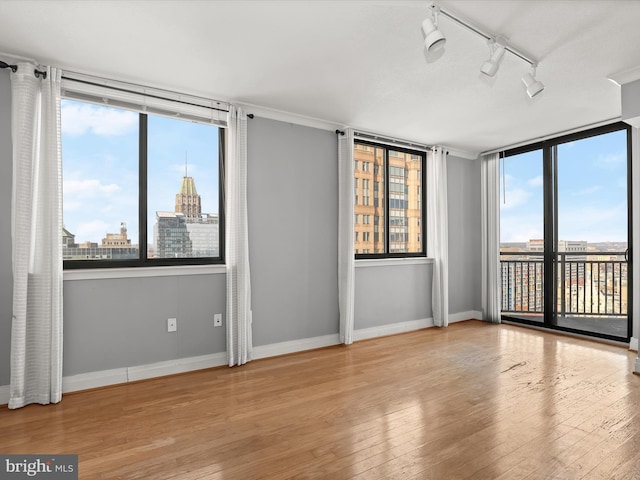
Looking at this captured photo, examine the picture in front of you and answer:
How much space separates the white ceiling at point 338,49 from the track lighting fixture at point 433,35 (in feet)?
0.35

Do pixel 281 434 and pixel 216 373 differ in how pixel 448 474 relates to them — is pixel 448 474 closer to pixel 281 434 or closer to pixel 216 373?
pixel 281 434

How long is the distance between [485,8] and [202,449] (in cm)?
300

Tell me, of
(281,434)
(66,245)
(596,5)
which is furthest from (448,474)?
(66,245)

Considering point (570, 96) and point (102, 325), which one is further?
point (570, 96)

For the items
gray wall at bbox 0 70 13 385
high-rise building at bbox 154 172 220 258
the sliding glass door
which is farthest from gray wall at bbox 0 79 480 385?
the sliding glass door

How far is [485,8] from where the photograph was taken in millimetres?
2062

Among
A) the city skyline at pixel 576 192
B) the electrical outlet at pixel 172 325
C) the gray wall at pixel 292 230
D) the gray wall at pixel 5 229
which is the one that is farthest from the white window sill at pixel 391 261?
the gray wall at pixel 5 229

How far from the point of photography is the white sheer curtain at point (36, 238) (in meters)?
2.53

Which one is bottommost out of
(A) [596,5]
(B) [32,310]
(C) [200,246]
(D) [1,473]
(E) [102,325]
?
(D) [1,473]

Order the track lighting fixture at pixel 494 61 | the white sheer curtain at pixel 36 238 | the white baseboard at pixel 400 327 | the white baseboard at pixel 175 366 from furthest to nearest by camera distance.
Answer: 1. the white baseboard at pixel 400 327
2. the white baseboard at pixel 175 366
3. the white sheer curtain at pixel 36 238
4. the track lighting fixture at pixel 494 61

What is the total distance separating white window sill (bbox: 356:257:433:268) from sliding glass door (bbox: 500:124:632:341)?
140 cm

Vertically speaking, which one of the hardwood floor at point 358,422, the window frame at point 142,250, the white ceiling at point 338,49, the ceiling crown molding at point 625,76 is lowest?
the hardwood floor at point 358,422

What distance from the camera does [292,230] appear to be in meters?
3.86

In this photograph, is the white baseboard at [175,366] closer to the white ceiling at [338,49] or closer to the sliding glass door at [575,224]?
the white ceiling at [338,49]
